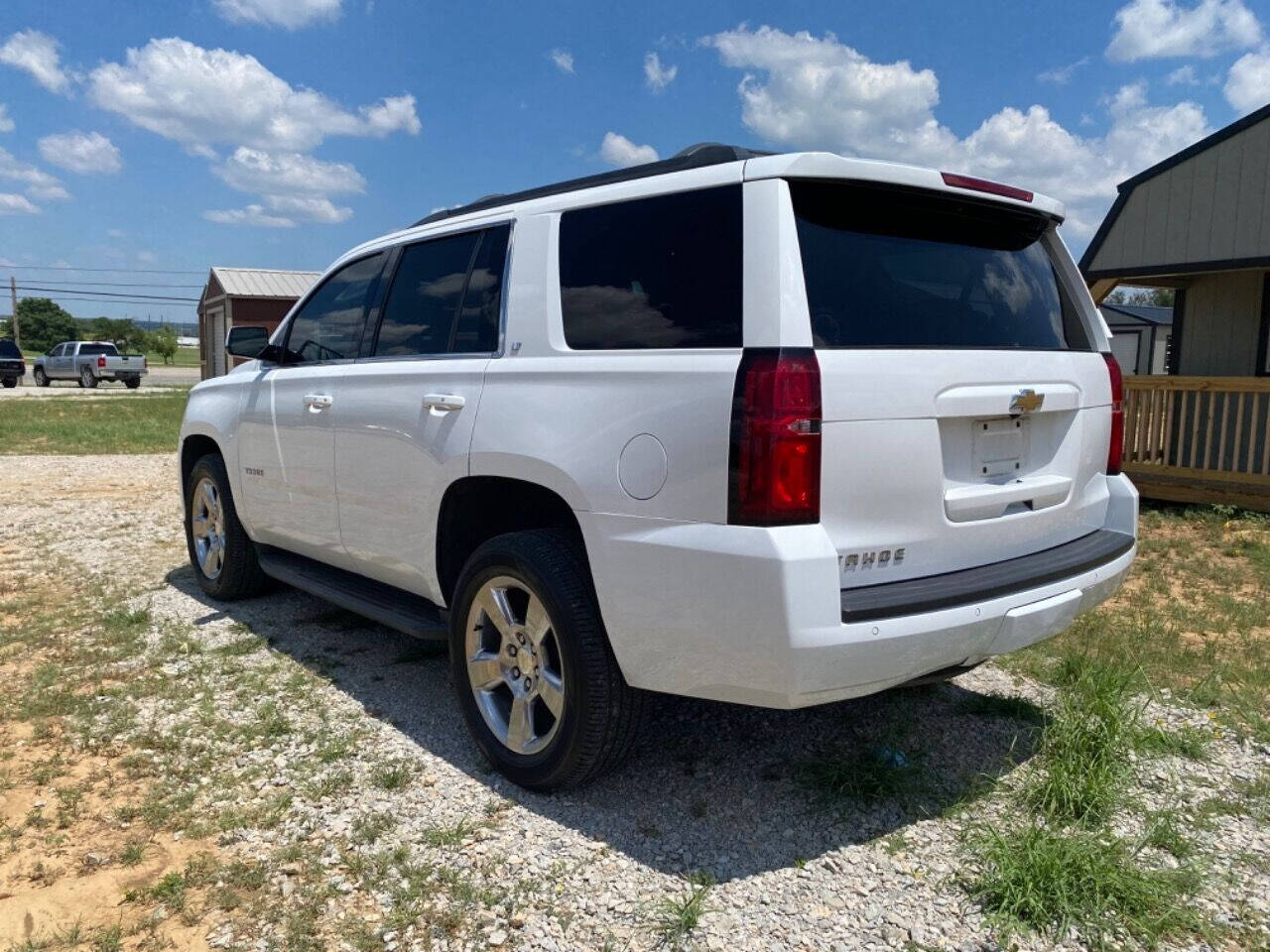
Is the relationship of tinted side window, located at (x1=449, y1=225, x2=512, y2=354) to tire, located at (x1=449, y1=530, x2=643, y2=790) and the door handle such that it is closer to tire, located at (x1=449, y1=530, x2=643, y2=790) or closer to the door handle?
the door handle

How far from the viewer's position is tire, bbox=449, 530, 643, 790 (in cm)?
316

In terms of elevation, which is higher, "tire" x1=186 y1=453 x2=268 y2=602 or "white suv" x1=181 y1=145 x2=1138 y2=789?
"white suv" x1=181 y1=145 x2=1138 y2=789

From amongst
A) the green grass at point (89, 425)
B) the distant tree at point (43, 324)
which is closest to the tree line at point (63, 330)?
the distant tree at point (43, 324)

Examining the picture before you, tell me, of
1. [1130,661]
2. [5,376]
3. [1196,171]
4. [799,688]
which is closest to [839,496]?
[799,688]

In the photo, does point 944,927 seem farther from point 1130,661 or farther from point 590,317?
point 1130,661

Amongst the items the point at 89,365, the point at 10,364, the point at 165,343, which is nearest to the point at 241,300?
the point at 89,365

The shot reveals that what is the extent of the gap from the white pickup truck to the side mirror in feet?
114

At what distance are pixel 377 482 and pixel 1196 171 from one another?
32.1 ft

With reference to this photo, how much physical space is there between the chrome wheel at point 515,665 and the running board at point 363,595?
11.8 inches

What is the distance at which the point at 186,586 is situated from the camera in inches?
253

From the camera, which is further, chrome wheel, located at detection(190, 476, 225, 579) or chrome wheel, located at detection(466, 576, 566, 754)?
chrome wheel, located at detection(190, 476, 225, 579)

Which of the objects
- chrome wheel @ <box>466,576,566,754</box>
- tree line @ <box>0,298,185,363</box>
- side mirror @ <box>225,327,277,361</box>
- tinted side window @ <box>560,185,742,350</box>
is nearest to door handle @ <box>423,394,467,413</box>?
tinted side window @ <box>560,185,742,350</box>

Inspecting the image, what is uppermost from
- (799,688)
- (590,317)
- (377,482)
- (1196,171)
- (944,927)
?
(1196,171)

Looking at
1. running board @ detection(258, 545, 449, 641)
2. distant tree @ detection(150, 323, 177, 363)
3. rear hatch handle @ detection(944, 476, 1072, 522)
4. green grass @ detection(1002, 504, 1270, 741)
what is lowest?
green grass @ detection(1002, 504, 1270, 741)
